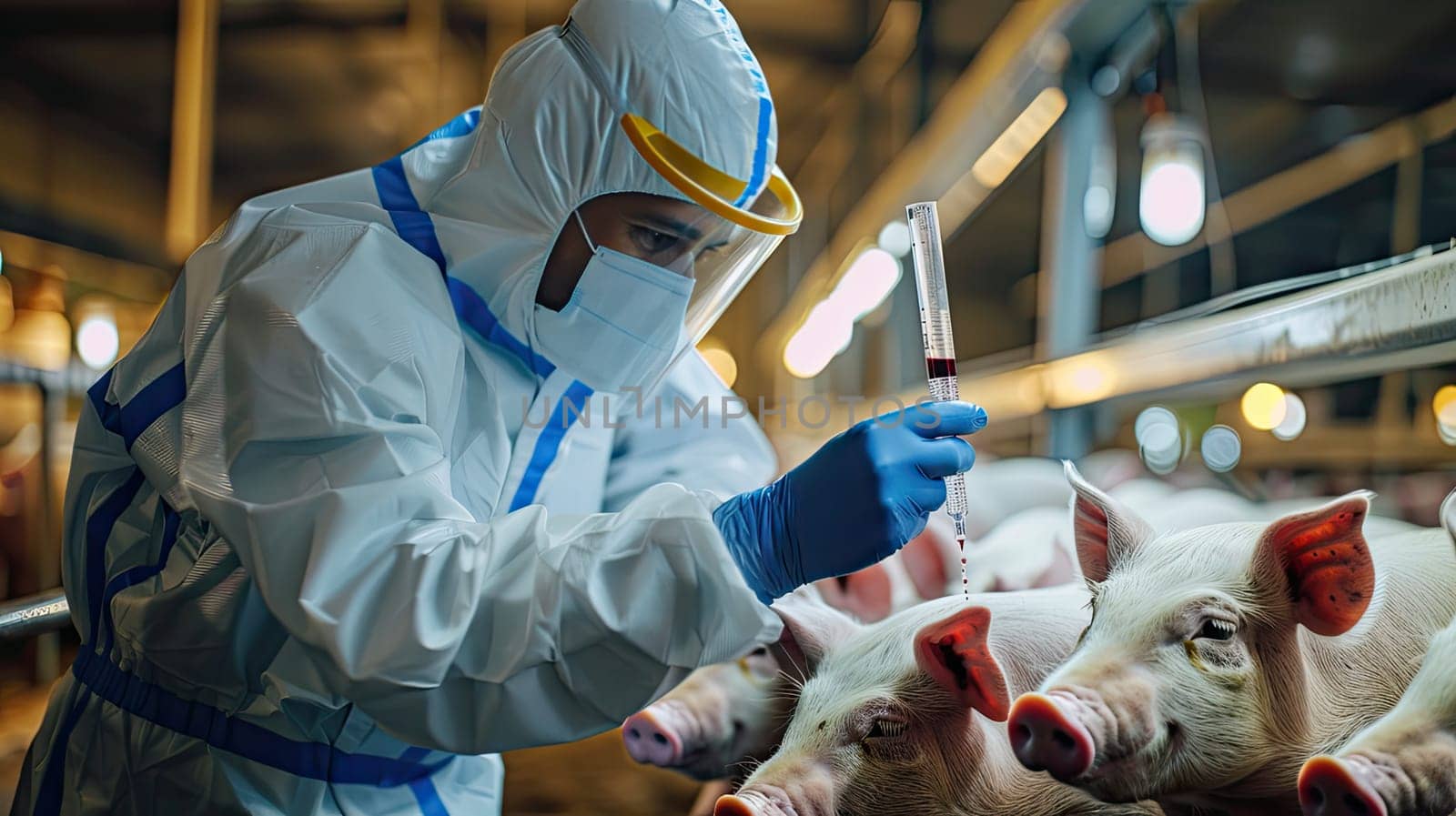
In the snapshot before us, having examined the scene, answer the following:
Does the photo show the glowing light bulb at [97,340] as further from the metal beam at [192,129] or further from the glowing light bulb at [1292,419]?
the glowing light bulb at [1292,419]

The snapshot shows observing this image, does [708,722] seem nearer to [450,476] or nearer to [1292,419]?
[450,476]

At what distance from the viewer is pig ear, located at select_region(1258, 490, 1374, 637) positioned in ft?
2.82

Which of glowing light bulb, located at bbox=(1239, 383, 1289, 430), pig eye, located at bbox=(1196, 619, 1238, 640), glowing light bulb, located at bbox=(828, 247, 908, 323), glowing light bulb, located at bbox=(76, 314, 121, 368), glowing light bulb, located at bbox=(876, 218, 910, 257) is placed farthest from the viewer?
glowing light bulb, located at bbox=(76, 314, 121, 368)

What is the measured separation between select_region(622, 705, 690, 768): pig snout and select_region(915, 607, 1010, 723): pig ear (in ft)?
1.14

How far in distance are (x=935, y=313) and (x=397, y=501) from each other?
1.73ft

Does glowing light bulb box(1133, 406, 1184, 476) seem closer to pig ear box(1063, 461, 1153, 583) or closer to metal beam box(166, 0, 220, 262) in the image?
pig ear box(1063, 461, 1153, 583)

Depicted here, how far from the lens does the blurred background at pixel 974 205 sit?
3.11 feet

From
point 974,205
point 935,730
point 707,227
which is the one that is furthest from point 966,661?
point 974,205

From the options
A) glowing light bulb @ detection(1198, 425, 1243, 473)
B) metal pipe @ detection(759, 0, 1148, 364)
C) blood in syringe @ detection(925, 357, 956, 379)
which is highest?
Answer: metal pipe @ detection(759, 0, 1148, 364)

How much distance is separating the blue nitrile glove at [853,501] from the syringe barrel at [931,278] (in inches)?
4.3

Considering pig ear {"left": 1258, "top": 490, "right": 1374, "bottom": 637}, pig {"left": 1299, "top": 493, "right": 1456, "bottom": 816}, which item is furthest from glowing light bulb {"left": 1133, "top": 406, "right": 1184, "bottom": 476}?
pig {"left": 1299, "top": 493, "right": 1456, "bottom": 816}

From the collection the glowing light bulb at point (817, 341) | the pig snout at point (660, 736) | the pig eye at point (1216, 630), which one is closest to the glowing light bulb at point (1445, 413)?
the pig eye at point (1216, 630)

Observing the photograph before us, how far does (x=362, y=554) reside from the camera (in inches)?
33.2

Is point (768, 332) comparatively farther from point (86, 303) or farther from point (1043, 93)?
point (86, 303)
